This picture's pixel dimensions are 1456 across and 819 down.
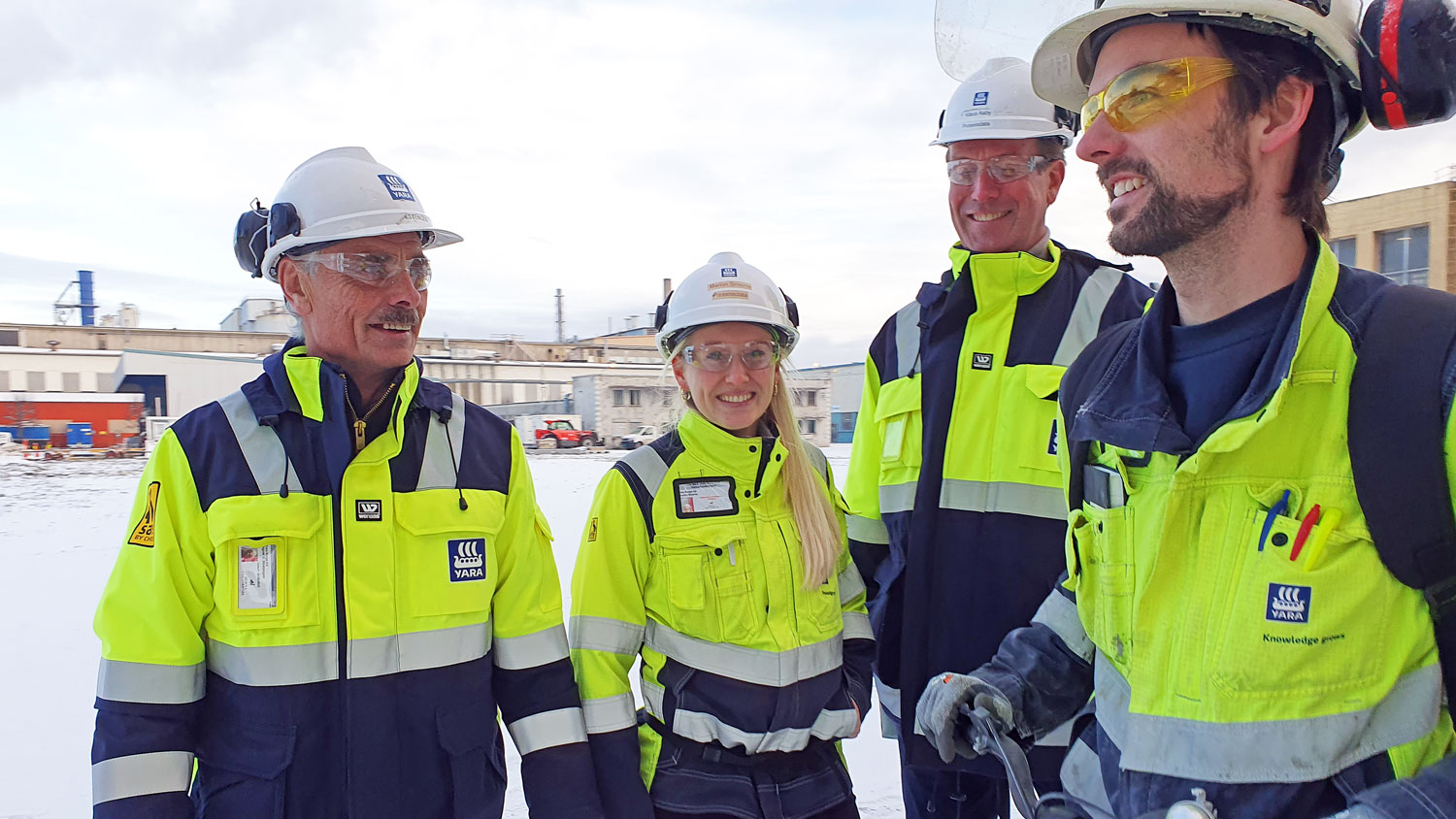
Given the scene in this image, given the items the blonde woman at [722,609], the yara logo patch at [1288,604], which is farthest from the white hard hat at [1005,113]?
the yara logo patch at [1288,604]

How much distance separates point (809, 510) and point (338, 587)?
4.27ft

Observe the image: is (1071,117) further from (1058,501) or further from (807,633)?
(807,633)

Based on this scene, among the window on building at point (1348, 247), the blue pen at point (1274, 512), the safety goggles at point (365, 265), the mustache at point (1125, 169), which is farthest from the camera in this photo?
the window on building at point (1348, 247)

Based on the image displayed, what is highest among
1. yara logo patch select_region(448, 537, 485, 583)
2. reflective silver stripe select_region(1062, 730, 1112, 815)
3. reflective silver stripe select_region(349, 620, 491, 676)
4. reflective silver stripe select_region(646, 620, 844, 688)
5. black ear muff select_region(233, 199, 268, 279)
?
black ear muff select_region(233, 199, 268, 279)

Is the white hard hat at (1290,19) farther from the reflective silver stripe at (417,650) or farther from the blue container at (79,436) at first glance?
the blue container at (79,436)

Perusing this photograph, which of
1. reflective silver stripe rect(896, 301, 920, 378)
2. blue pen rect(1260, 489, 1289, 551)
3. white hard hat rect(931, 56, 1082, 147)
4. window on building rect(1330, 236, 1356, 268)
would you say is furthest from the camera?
window on building rect(1330, 236, 1356, 268)

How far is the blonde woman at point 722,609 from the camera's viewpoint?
229 cm

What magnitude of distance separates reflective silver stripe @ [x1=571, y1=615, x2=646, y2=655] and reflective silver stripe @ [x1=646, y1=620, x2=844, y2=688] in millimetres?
92

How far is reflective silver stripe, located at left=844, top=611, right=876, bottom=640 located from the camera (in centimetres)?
259

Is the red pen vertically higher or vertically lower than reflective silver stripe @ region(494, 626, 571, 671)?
higher

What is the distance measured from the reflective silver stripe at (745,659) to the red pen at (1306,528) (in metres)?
1.35

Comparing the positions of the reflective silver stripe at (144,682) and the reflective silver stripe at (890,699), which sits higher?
the reflective silver stripe at (144,682)

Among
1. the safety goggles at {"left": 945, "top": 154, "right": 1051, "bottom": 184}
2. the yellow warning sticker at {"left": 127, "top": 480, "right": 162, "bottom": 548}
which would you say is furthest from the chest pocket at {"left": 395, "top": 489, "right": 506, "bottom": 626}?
the safety goggles at {"left": 945, "top": 154, "right": 1051, "bottom": 184}

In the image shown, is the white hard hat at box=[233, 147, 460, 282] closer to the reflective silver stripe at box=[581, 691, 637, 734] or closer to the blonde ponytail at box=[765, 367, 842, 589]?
the blonde ponytail at box=[765, 367, 842, 589]
